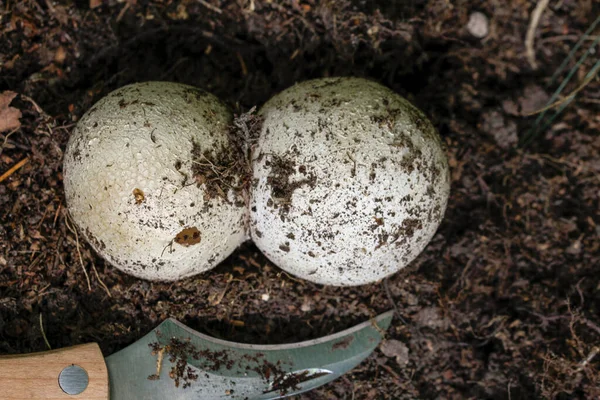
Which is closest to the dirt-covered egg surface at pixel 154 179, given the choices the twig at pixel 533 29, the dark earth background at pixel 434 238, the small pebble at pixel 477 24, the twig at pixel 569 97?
the dark earth background at pixel 434 238

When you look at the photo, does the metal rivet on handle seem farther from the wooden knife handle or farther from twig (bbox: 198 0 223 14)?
twig (bbox: 198 0 223 14)

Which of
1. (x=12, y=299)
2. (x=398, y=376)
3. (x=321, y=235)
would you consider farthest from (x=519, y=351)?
(x=12, y=299)

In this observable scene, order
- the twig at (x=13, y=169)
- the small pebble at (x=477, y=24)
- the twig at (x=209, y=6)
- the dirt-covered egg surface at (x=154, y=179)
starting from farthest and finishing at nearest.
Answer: the small pebble at (x=477, y=24) → the twig at (x=209, y=6) → the twig at (x=13, y=169) → the dirt-covered egg surface at (x=154, y=179)

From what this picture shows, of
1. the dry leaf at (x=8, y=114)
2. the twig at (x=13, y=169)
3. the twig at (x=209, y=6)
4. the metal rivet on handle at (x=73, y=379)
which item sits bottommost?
the metal rivet on handle at (x=73, y=379)

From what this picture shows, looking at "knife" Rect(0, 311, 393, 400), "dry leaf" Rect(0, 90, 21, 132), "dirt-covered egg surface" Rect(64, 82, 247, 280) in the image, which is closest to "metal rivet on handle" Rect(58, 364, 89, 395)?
"knife" Rect(0, 311, 393, 400)

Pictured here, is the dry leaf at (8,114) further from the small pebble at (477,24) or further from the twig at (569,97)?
the twig at (569,97)

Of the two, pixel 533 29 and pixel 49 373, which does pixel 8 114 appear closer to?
pixel 49 373

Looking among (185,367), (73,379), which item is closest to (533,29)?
(185,367)
